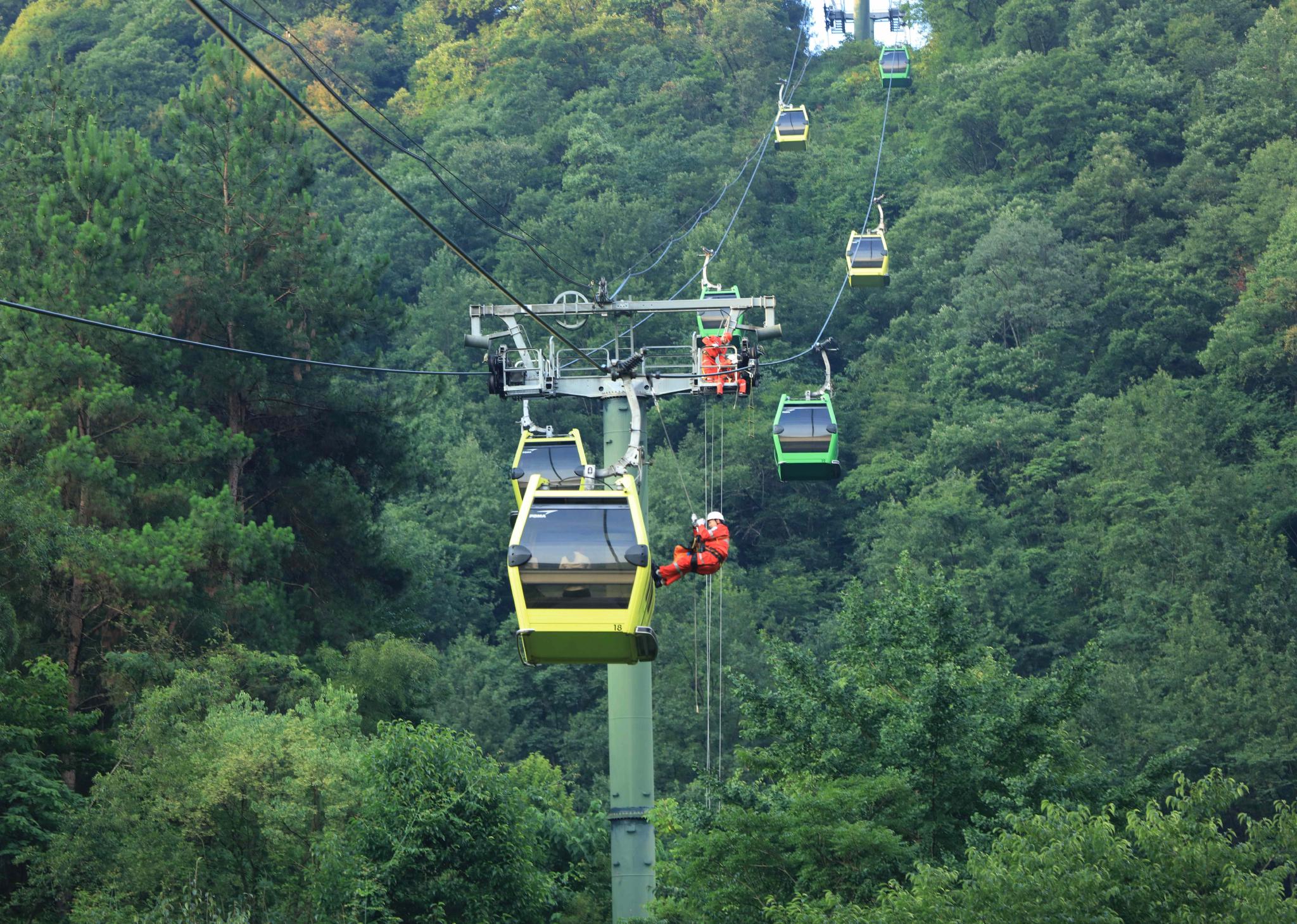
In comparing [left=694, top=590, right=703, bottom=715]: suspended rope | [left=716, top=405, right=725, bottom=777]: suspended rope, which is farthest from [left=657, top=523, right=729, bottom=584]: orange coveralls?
[left=694, top=590, right=703, bottom=715]: suspended rope

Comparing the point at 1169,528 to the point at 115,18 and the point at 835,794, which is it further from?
the point at 115,18

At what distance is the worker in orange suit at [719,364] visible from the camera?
22.7 m

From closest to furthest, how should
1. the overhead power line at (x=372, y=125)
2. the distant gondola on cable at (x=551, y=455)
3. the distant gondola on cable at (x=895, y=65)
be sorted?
the overhead power line at (x=372, y=125)
the distant gondola on cable at (x=551, y=455)
the distant gondola on cable at (x=895, y=65)

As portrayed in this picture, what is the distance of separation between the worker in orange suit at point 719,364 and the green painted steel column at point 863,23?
68430 millimetres

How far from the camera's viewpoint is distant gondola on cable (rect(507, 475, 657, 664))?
16406mm

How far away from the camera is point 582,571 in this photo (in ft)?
53.8

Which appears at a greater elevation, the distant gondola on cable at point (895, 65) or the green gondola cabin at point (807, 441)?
the distant gondola on cable at point (895, 65)

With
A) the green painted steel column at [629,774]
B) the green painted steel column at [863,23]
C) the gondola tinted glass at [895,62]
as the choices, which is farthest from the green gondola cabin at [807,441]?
the green painted steel column at [863,23]

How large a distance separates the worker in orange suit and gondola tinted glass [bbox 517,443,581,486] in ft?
7.47

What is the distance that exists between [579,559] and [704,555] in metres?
1.06

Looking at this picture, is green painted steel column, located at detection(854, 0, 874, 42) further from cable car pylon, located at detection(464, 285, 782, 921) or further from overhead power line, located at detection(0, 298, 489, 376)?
cable car pylon, located at detection(464, 285, 782, 921)

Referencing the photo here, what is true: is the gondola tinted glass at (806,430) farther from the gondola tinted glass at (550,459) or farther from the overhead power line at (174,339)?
the overhead power line at (174,339)

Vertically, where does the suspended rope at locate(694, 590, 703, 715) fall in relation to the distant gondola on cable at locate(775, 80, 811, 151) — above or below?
below

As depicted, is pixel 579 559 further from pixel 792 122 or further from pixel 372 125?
pixel 792 122
